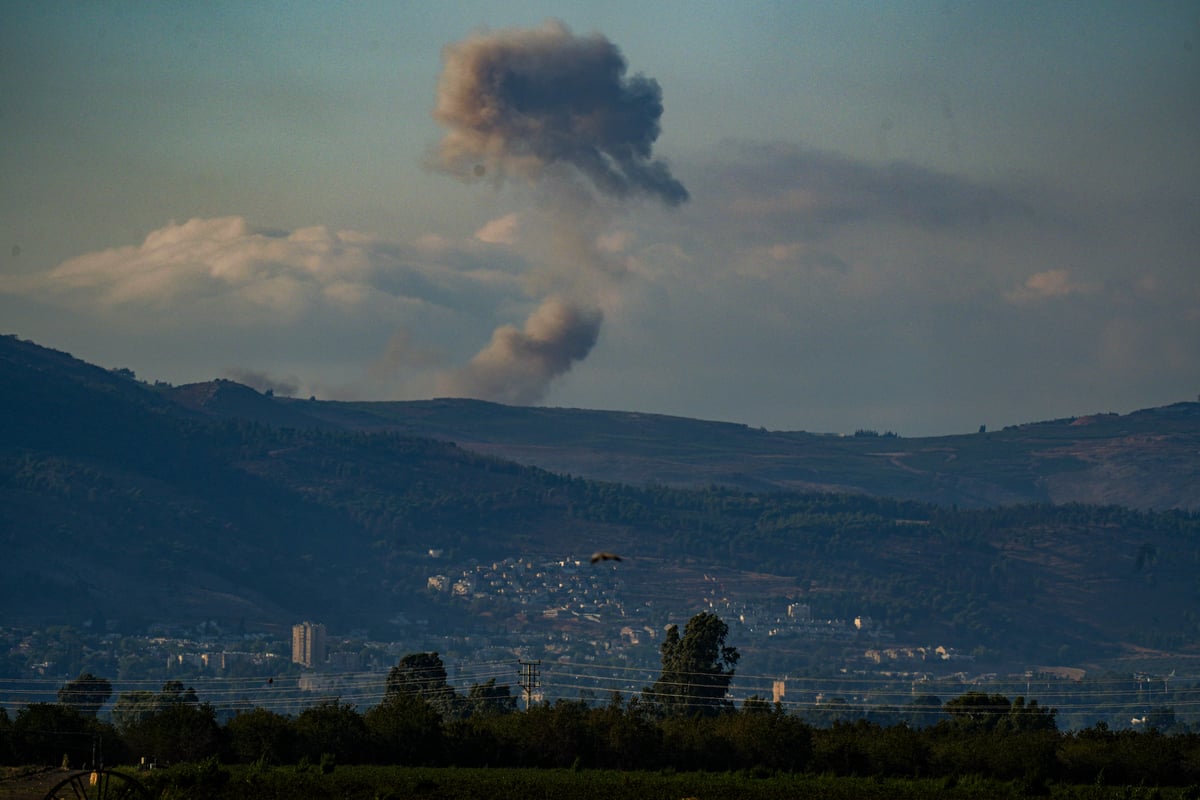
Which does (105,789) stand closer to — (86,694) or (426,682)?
(426,682)

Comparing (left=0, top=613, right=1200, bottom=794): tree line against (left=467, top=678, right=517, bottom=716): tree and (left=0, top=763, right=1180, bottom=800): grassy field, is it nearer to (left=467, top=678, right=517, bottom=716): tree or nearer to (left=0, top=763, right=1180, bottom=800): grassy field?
(left=0, top=763, right=1180, bottom=800): grassy field

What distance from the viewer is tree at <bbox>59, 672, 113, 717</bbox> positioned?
473ft

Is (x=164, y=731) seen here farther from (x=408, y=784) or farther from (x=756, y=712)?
(x=756, y=712)

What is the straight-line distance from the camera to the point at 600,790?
74000 mm

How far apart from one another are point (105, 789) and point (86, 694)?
3423 inches

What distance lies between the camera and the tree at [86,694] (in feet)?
473

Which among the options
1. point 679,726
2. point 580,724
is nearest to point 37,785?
point 580,724

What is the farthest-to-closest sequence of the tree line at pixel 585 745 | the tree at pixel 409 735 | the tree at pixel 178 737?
1. the tree at pixel 409 735
2. the tree at pixel 178 737
3. the tree line at pixel 585 745

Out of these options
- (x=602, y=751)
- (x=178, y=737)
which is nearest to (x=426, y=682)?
(x=602, y=751)

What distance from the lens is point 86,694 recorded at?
14538 cm

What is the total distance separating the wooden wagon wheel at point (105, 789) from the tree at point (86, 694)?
73970 mm

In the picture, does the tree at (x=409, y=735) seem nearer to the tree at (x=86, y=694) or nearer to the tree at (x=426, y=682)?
the tree at (x=426, y=682)

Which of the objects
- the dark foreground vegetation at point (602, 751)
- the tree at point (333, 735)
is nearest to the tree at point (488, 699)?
the dark foreground vegetation at point (602, 751)

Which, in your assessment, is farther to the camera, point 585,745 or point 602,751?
point 585,745
